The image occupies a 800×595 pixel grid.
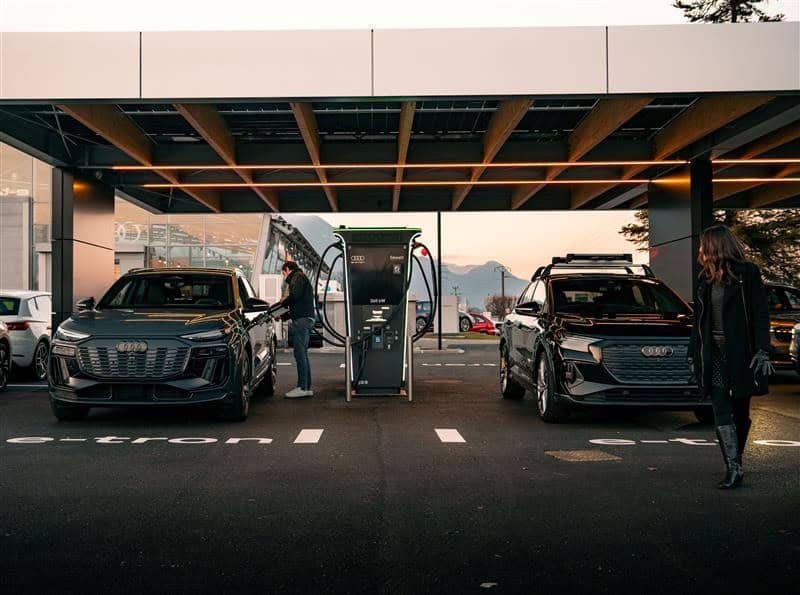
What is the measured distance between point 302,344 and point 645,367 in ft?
16.5

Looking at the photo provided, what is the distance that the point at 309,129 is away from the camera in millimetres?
13828

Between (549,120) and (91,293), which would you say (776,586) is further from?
(91,293)

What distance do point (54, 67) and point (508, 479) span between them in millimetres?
7915

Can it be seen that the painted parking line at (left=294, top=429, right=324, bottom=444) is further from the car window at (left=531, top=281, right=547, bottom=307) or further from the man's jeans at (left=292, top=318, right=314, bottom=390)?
the car window at (left=531, top=281, right=547, bottom=307)

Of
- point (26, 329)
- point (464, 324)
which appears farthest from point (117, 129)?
point (464, 324)

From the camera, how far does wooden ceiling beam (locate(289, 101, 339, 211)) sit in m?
12.5

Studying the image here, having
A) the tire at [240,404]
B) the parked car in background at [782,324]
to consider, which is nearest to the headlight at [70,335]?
the tire at [240,404]

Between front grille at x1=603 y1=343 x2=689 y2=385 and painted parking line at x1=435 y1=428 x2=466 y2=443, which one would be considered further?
front grille at x1=603 y1=343 x2=689 y2=385

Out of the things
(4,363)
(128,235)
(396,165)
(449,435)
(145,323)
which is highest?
(128,235)

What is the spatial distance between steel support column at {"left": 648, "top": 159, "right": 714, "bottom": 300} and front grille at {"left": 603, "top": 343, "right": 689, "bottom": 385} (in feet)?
20.9

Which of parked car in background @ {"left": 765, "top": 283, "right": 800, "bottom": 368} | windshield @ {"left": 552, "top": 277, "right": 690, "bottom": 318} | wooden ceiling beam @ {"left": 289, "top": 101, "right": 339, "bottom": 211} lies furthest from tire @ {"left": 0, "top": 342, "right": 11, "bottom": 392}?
parked car in background @ {"left": 765, "top": 283, "right": 800, "bottom": 368}

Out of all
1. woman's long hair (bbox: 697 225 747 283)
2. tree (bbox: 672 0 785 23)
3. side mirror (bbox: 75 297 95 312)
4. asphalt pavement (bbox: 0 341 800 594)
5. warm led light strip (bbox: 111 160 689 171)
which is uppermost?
tree (bbox: 672 0 785 23)

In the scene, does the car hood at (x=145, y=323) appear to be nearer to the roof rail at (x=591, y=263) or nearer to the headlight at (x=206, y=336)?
the headlight at (x=206, y=336)

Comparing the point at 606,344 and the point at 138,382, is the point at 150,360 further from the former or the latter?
the point at 606,344
